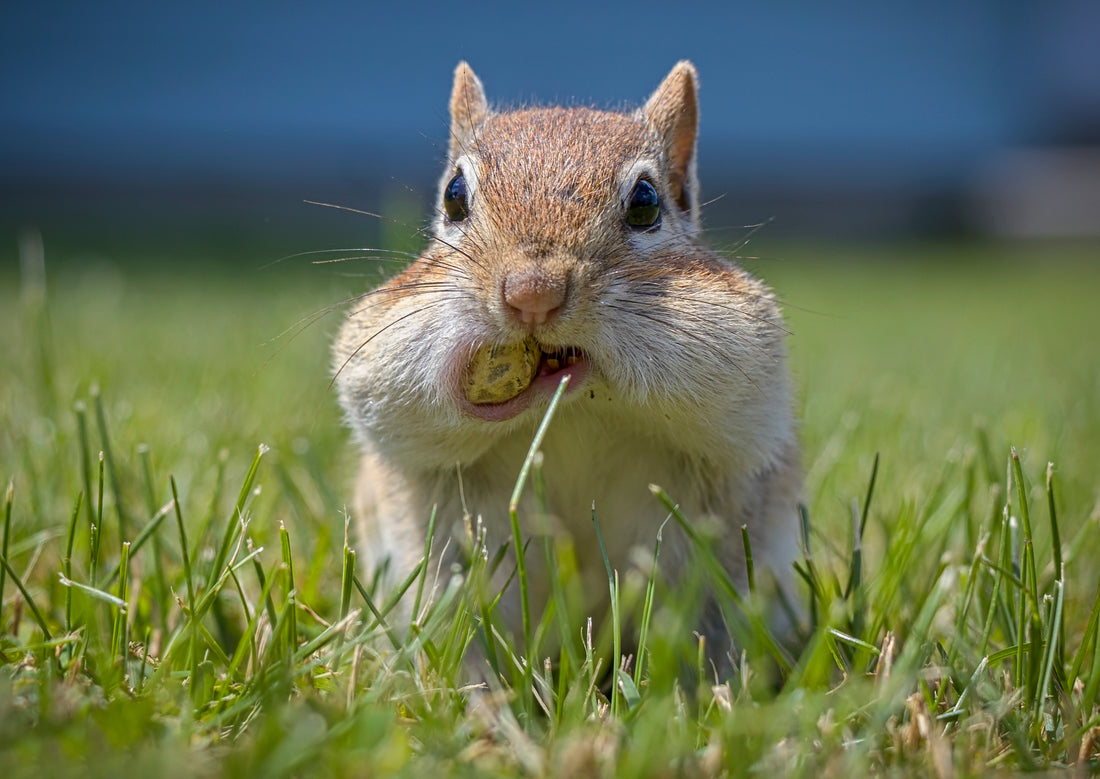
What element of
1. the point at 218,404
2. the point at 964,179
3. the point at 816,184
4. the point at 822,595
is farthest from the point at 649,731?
the point at 964,179

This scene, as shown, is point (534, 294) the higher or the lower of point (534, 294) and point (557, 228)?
the lower

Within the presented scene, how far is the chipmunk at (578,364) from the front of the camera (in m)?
1.69

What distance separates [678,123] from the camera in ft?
7.53

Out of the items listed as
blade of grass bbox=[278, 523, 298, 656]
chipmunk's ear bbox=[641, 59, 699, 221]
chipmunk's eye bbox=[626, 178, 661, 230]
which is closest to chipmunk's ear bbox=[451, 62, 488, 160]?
chipmunk's ear bbox=[641, 59, 699, 221]

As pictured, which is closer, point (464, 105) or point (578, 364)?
point (578, 364)

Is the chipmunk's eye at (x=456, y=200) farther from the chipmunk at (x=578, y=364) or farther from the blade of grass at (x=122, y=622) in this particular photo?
the blade of grass at (x=122, y=622)

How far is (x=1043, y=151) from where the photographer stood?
13695mm

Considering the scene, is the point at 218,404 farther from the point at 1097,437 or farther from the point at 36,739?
the point at 1097,437

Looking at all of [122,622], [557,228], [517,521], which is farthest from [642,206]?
[122,622]

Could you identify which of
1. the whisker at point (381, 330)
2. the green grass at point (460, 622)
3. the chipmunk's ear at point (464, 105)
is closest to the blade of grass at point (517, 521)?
the green grass at point (460, 622)

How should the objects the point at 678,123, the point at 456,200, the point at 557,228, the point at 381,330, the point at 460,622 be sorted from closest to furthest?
1. the point at 460,622
2. the point at 557,228
3. the point at 381,330
4. the point at 456,200
5. the point at 678,123

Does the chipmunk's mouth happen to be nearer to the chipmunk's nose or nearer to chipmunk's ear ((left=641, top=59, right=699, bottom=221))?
the chipmunk's nose

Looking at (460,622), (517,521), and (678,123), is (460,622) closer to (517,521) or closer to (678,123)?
(517,521)

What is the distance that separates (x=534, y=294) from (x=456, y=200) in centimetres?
61
